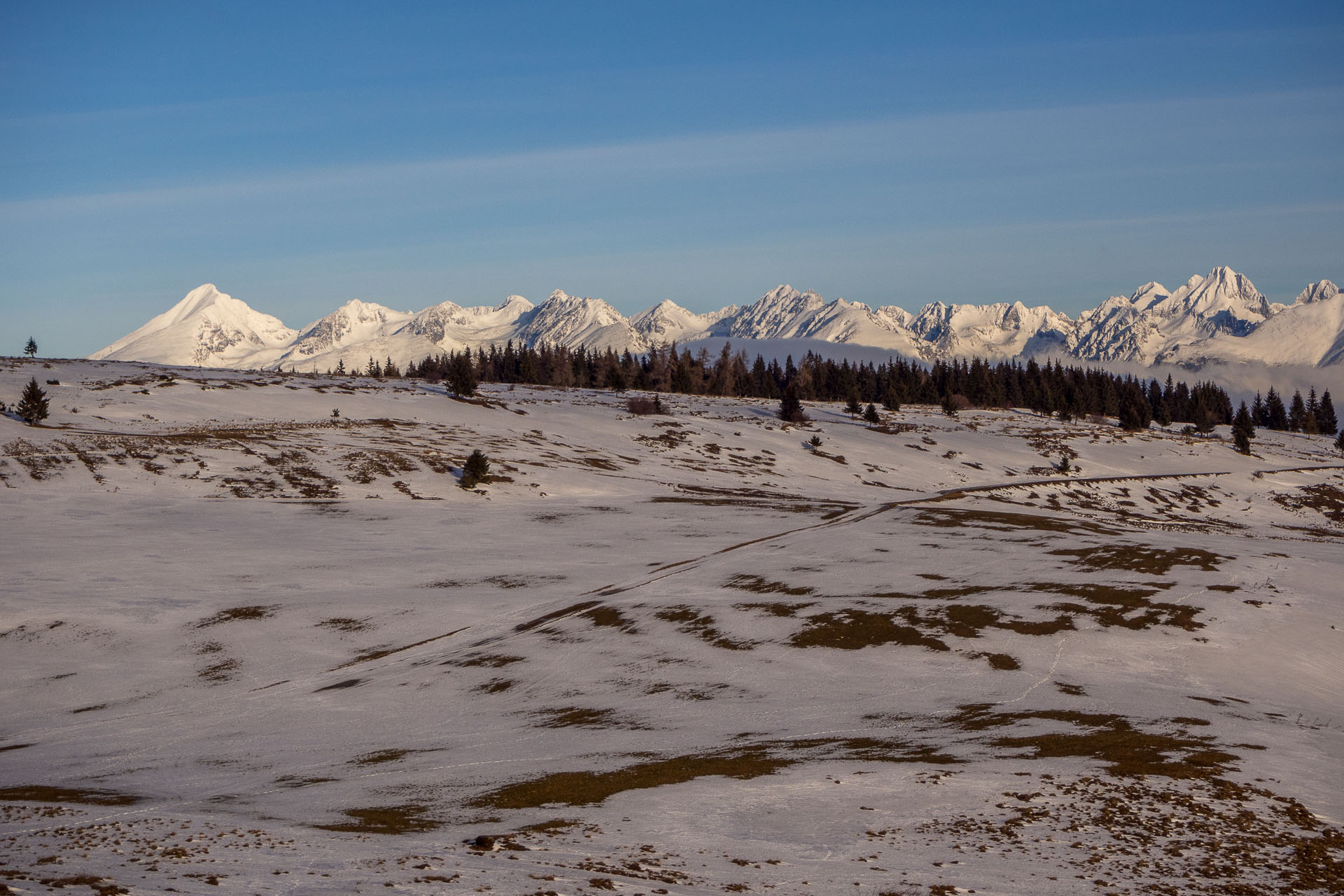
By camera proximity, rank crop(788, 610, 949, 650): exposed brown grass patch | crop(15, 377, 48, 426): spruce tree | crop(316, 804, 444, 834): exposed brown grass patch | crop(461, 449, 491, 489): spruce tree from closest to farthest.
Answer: crop(316, 804, 444, 834): exposed brown grass patch → crop(788, 610, 949, 650): exposed brown grass patch → crop(461, 449, 491, 489): spruce tree → crop(15, 377, 48, 426): spruce tree

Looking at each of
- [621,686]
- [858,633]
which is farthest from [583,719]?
[858,633]

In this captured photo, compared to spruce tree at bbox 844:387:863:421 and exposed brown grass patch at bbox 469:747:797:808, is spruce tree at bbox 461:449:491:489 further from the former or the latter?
spruce tree at bbox 844:387:863:421

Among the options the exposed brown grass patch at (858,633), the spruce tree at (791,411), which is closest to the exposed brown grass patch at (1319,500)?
the spruce tree at (791,411)

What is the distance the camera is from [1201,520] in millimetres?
87688

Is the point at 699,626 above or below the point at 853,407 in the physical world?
below


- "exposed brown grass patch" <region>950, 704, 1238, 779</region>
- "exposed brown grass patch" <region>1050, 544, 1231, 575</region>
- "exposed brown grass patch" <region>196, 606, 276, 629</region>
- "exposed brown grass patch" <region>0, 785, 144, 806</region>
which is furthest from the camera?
"exposed brown grass patch" <region>1050, 544, 1231, 575</region>

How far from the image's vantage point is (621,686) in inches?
Result: 1261

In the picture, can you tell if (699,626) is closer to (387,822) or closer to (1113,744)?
(1113,744)

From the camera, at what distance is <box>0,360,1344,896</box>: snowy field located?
16.6 meters

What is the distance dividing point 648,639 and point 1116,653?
56.5 feet

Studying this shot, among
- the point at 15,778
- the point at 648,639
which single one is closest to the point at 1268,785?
the point at 648,639

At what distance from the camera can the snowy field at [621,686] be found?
54.3ft

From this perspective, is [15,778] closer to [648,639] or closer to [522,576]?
[648,639]

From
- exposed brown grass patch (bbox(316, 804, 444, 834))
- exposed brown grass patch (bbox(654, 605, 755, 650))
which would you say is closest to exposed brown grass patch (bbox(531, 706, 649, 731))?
exposed brown grass patch (bbox(316, 804, 444, 834))
